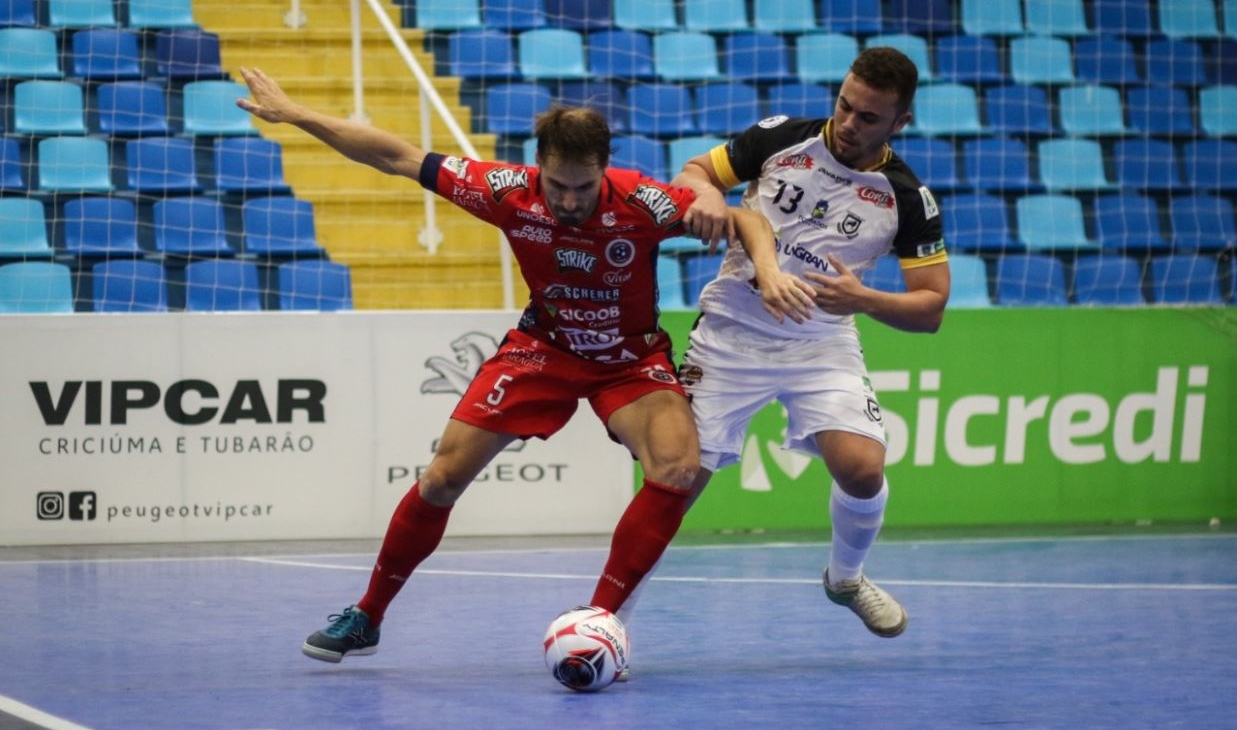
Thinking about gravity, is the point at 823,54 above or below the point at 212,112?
above

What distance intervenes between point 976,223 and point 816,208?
22.5 ft

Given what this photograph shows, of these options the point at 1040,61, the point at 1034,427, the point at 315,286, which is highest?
the point at 1040,61

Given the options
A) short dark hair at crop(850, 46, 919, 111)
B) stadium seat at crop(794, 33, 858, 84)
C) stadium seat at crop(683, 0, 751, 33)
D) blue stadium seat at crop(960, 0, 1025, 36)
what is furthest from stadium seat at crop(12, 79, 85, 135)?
short dark hair at crop(850, 46, 919, 111)

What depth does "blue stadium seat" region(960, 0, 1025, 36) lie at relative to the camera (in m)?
13.7

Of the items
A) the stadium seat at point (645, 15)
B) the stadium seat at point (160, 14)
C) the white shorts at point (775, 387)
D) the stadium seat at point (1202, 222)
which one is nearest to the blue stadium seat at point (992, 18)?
the stadium seat at point (1202, 222)

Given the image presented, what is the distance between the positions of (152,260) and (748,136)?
5868 millimetres

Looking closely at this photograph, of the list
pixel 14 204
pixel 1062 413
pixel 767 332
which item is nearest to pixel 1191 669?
pixel 767 332

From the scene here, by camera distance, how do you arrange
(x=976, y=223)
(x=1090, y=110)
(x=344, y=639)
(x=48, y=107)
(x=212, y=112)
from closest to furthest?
1. (x=344, y=639)
2. (x=48, y=107)
3. (x=212, y=112)
4. (x=976, y=223)
5. (x=1090, y=110)

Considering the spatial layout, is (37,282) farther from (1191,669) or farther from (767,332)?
(1191,669)

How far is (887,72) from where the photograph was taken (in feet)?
17.8

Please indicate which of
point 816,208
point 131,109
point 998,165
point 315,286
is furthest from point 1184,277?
point 131,109

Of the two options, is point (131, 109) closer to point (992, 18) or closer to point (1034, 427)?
point (1034, 427)

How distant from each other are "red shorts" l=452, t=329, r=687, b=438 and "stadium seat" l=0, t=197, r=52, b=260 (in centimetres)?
600

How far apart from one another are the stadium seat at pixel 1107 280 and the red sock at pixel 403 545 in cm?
786
